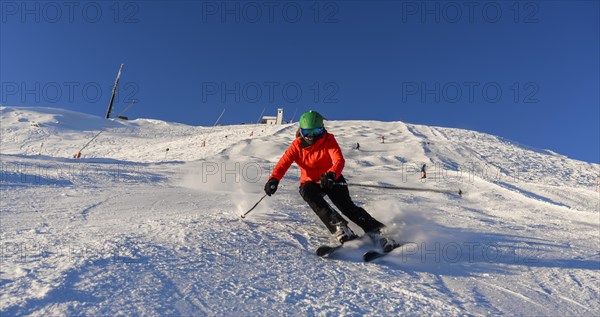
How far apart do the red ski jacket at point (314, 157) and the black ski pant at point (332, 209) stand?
0.25 metres

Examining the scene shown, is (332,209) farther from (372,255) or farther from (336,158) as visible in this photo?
Answer: (372,255)

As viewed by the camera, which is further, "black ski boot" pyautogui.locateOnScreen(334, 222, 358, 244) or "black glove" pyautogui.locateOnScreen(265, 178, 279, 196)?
"black glove" pyautogui.locateOnScreen(265, 178, 279, 196)

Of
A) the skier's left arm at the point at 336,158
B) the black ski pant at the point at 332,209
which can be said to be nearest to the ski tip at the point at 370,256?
the black ski pant at the point at 332,209

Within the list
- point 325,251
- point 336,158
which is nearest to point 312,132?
point 336,158

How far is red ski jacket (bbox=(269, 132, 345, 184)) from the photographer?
5156mm

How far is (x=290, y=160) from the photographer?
17.3 feet

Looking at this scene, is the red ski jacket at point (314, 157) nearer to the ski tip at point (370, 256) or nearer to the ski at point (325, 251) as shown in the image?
the ski at point (325, 251)

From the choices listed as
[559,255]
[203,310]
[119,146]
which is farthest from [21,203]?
[119,146]

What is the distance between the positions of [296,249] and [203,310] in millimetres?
1638

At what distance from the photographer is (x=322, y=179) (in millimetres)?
4586

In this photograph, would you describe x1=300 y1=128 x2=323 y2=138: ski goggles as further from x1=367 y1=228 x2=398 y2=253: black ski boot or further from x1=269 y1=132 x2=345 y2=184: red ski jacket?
x1=367 y1=228 x2=398 y2=253: black ski boot

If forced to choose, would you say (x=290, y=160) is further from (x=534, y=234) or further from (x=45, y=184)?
(x=45, y=184)

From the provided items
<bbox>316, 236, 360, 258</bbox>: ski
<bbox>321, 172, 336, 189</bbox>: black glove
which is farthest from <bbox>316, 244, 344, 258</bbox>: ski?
<bbox>321, 172, 336, 189</bbox>: black glove

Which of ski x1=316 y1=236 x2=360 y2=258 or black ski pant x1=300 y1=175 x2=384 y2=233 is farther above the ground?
black ski pant x1=300 y1=175 x2=384 y2=233
